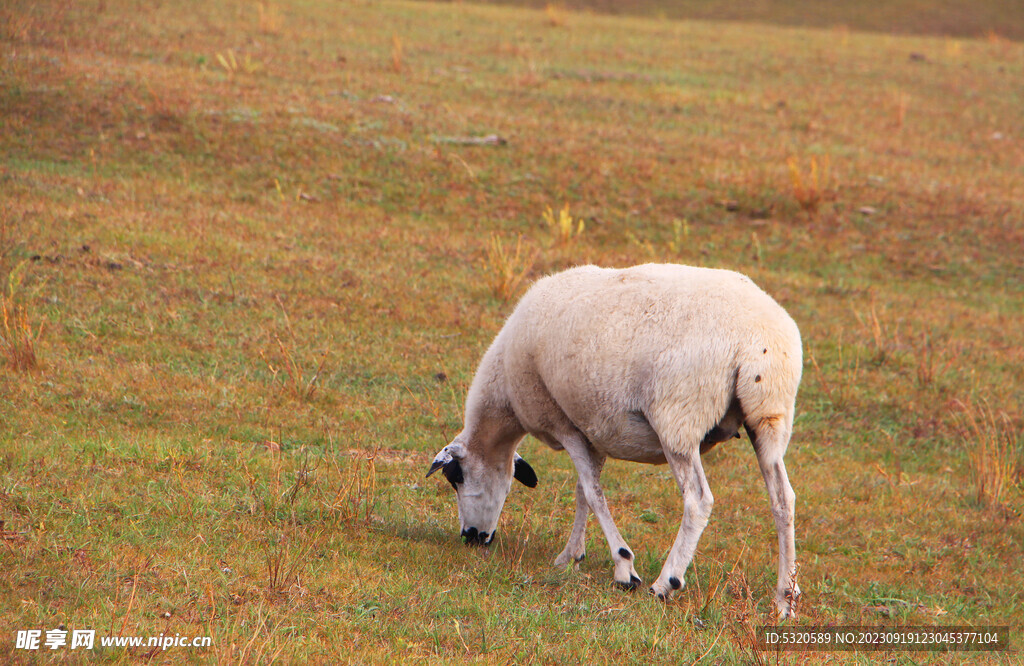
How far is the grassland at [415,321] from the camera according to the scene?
477cm

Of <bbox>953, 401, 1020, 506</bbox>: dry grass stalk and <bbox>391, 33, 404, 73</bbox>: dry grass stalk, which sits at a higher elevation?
<bbox>391, 33, 404, 73</bbox>: dry grass stalk

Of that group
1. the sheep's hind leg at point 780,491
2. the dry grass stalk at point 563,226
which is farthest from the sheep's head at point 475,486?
the dry grass stalk at point 563,226

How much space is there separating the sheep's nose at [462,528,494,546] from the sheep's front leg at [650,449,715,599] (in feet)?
4.36

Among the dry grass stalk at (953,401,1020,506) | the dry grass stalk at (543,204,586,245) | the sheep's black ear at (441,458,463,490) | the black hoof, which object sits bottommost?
the dry grass stalk at (953,401,1020,506)

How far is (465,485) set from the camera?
6.21 m

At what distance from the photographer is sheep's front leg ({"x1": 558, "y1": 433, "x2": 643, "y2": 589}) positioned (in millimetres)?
5434

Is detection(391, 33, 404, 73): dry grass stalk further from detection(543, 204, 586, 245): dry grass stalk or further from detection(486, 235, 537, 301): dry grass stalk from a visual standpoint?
detection(486, 235, 537, 301): dry grass stalk

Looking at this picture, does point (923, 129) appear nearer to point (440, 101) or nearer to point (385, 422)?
point (440, 101)

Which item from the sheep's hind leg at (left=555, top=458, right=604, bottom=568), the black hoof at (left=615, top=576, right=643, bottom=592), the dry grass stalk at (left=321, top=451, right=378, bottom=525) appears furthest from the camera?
the sheep's hind leg at (left=555, top=458, right=604, bottom=568)

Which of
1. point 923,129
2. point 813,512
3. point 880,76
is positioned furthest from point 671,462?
point 880,76

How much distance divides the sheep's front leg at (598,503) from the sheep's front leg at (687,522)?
25cm

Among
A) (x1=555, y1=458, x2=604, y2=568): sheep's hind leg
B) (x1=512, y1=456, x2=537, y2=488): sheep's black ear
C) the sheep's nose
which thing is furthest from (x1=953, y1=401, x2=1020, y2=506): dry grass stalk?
the sheep's nose

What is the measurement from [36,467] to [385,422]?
2853 mm

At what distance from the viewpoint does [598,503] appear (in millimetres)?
5613
